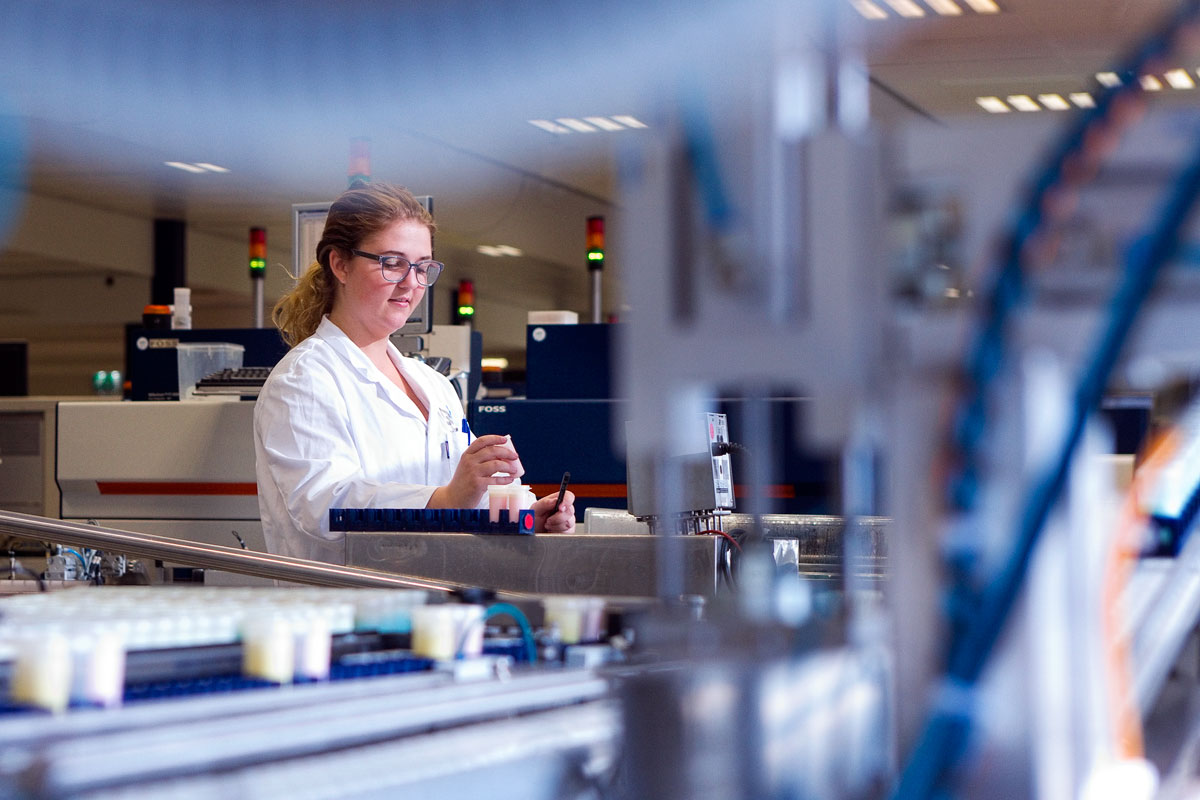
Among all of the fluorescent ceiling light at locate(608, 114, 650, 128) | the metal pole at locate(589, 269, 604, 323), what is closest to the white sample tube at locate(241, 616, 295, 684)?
the metal pole at locate(589, 269, 604, 323)

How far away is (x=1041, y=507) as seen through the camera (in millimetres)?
400

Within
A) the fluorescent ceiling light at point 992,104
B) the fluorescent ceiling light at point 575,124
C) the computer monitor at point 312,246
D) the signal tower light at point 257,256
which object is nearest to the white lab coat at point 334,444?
the computer monitor at point 312,246

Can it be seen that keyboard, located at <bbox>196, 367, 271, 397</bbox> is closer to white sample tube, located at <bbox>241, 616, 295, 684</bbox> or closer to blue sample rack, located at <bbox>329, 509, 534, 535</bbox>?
blue sample rack, located at <bbox>329, 509, 534, 535</bbox>

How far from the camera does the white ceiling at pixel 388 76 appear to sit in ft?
16.8

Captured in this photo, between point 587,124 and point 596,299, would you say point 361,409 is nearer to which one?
point 596,299

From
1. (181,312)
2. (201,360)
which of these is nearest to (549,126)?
(181,312)

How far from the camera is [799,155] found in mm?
468

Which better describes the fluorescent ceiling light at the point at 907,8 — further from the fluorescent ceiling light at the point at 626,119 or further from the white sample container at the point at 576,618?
the white sample container at the point at 576,618

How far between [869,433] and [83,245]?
9003 mm

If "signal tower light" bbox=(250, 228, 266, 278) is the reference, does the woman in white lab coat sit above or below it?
below

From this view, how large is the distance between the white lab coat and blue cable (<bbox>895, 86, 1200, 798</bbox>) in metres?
1.29

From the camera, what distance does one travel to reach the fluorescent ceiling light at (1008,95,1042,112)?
591 centimetres

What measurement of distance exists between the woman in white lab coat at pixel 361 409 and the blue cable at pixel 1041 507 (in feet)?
4.12

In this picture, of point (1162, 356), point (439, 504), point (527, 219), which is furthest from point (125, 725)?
point (527, 219)
